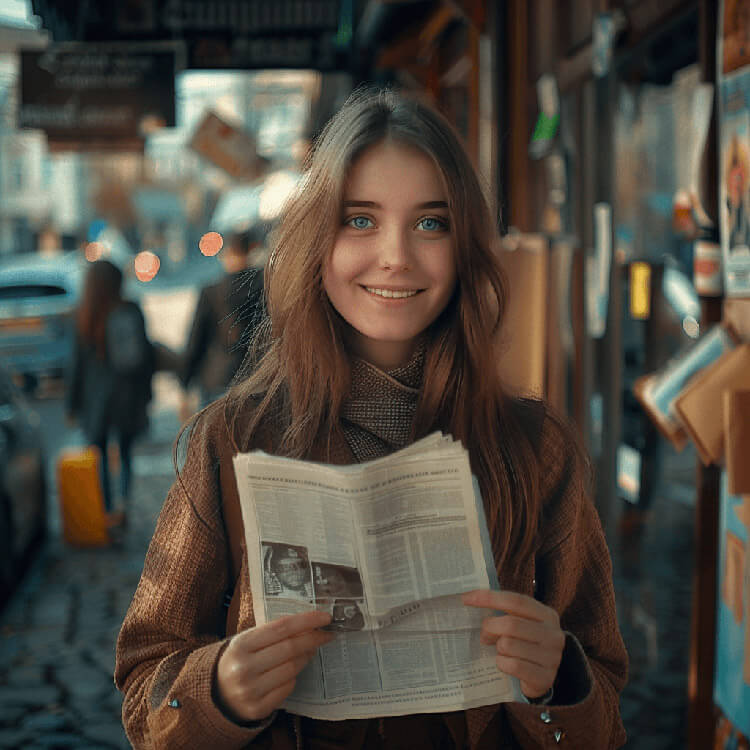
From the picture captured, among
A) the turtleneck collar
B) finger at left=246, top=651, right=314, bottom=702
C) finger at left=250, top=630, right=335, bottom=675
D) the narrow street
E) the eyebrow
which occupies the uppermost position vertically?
the eyebrow

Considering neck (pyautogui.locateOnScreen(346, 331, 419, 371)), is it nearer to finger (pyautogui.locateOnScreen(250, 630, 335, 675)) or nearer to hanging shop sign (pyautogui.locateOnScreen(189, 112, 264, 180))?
finger (pyautogui.locateOnScreen(250, 630, 335, 675))

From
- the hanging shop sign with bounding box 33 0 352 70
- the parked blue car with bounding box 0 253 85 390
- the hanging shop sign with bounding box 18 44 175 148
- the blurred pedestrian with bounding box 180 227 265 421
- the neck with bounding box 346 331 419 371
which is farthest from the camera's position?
the parked blue car with bounding box 0 253 85 390

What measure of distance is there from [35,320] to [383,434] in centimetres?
1392

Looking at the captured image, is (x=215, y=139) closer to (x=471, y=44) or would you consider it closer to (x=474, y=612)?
(x=471, y=44)

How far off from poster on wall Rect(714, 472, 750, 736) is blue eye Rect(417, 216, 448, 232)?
4.20 feet

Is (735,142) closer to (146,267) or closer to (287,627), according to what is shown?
(287,627)

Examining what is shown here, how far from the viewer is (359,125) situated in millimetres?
1730

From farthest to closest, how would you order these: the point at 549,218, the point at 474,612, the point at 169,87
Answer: the point at 169,87 < the point at 549,218 < the point at 474,612

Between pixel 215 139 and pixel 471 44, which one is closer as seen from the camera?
pixel 471 44

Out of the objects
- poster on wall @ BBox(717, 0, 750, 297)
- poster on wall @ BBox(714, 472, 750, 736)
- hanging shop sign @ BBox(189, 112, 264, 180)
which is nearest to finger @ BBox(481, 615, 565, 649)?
poster on wall @ BBox(714, 472, 750, 736)

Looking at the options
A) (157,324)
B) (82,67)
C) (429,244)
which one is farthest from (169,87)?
(157,324)

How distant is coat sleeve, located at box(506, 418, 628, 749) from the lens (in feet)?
5.40

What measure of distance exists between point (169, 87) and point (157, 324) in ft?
54.7

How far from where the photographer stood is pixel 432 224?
1.72 metres
